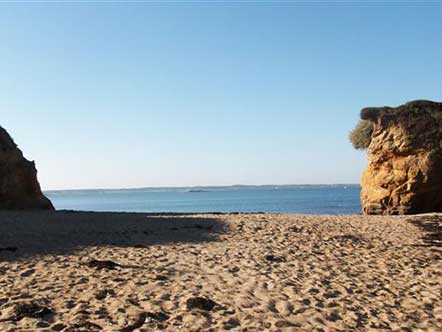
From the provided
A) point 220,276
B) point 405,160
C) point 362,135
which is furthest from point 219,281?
point 362,135

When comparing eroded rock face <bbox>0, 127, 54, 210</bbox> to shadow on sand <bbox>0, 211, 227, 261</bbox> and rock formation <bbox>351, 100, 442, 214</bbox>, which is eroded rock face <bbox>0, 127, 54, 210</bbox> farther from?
rock formation <bbox>351, 100, 442, 214</bbox>

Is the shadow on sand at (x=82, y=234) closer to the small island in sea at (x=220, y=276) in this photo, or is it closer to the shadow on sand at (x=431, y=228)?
the small island in sea at (x=220, y=276)

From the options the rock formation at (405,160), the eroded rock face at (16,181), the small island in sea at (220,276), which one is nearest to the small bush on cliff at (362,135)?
the rock formation at (405,160)

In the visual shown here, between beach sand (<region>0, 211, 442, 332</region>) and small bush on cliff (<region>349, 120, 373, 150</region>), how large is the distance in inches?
932

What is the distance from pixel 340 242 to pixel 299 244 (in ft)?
5.58

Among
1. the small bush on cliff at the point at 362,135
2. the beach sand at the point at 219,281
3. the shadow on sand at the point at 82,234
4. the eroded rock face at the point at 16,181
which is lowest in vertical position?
the beach sand at the point at 219,281

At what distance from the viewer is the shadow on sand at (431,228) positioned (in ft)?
55.3

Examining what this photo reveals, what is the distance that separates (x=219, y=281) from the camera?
32.7 ft

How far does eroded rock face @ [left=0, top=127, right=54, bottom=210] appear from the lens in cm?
3083

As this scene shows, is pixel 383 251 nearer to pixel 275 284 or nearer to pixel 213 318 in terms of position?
pixel 275 284

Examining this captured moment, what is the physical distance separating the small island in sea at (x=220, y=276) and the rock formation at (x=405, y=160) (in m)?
6.45

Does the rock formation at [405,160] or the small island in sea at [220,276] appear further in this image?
the rock formation at [405,160]

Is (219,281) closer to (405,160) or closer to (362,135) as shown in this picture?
(405,160)

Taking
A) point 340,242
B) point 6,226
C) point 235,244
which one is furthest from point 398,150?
point 6,226
